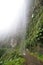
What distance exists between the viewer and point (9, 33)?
3078 inches

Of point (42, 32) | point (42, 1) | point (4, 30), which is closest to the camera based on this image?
point (42, 32)

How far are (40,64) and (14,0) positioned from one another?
2795 inches

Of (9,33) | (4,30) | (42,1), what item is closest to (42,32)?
(42,1)

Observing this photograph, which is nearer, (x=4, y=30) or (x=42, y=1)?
(x=42, y=1)

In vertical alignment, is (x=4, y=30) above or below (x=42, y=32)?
above

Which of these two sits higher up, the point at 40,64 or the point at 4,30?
the point at 4,30

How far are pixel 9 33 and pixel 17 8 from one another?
12.2 m

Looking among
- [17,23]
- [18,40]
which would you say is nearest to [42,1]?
[18,40]

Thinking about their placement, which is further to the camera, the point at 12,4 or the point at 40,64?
the point at 12,4

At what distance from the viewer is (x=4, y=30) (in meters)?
85.8

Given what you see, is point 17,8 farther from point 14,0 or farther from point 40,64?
point 40,64

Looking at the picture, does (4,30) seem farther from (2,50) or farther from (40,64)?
(40,64)

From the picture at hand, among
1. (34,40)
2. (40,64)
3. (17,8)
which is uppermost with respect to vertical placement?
(17,8)

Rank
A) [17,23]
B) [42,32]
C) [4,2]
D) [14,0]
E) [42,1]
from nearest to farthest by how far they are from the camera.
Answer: [42,32] < [42,1] < [17,23] < [14,0] < [4,2]
